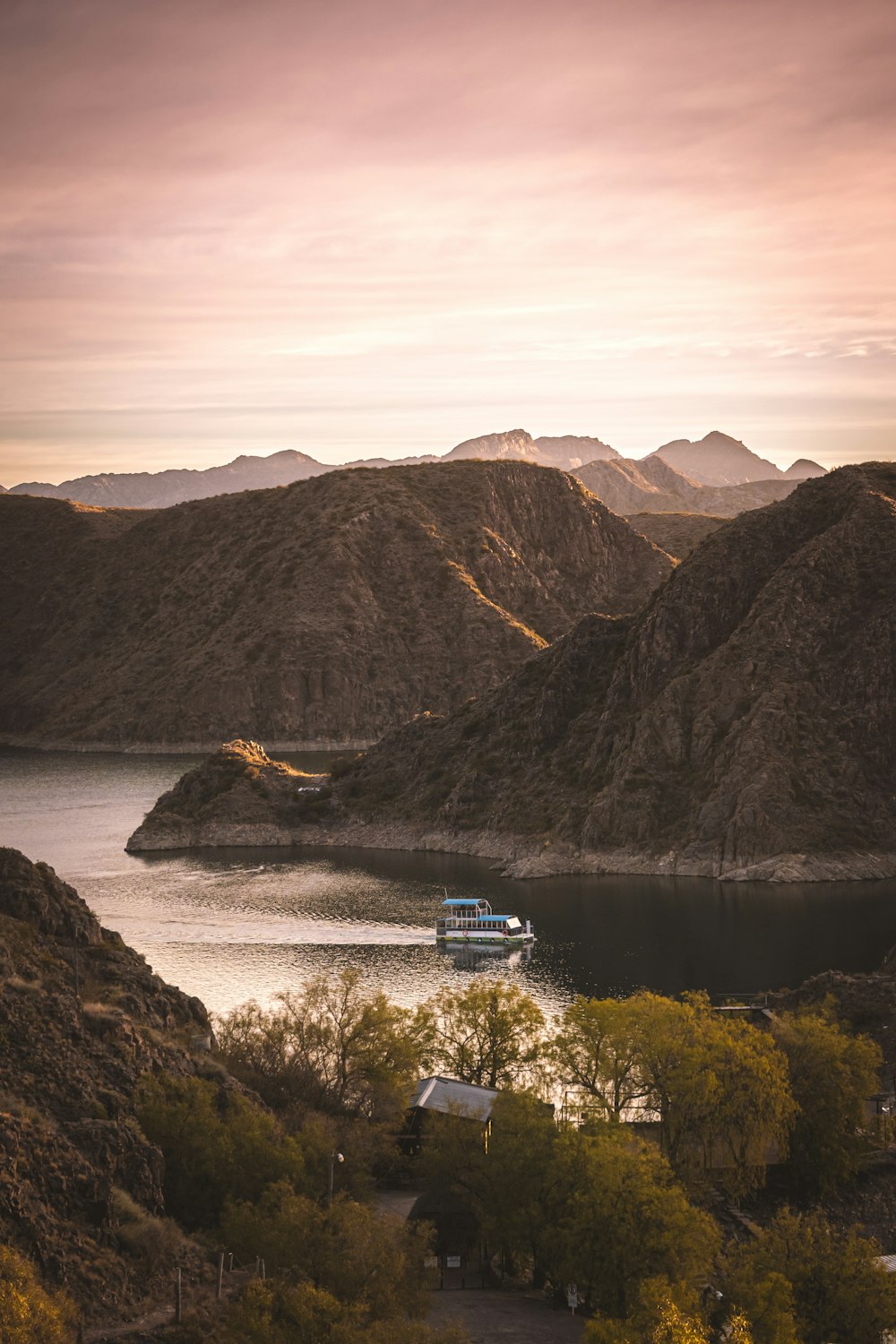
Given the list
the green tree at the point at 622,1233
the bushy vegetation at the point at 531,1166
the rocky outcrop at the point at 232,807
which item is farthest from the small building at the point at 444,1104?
the rocky outcrop at the point at 232,807

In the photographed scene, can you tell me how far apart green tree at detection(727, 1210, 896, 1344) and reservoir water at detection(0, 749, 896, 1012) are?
1784 inches

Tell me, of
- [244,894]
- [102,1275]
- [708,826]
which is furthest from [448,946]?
[102,1275]

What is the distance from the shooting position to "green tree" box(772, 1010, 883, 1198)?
218 feet

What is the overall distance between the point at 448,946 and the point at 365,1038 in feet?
157

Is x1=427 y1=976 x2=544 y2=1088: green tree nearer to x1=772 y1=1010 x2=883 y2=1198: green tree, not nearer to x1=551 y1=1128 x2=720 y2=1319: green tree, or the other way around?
x1=772 y1=1010 x2=883 y2=1198: green tree

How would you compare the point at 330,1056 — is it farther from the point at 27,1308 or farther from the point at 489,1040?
the point at 27,1308

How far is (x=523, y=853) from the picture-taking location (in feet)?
488

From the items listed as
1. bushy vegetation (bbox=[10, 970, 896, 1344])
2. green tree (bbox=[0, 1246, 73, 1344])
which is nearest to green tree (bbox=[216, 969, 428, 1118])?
bushy vegetation (bbox=[10, 970, 896, 1344])

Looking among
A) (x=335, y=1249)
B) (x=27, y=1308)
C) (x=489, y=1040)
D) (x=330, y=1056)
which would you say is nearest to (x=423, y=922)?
(x=489, y=1040)

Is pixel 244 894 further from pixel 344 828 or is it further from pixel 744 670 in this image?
pixel 744 670

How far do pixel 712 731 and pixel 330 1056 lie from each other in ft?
305

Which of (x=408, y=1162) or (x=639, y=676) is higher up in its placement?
(x=639, y=676)

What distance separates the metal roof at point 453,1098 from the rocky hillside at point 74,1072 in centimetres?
959

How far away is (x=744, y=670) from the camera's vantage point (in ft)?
511
